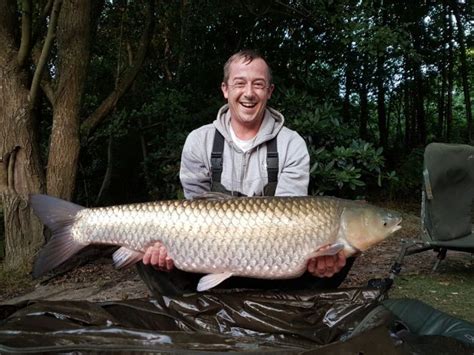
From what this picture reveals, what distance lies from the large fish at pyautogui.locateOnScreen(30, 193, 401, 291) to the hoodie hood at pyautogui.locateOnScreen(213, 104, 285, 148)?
474 millimetres

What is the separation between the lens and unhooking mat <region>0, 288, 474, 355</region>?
1.36 meters

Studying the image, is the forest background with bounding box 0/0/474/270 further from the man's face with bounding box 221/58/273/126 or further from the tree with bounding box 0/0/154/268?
the man's face with bounding box 221/58/273/126

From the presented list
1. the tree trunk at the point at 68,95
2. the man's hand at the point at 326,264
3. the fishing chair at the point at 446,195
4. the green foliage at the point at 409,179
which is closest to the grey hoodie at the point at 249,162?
the man's hand at the point at 326,264

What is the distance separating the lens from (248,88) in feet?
6.98

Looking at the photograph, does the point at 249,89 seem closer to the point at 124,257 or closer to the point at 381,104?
the point at 124,257

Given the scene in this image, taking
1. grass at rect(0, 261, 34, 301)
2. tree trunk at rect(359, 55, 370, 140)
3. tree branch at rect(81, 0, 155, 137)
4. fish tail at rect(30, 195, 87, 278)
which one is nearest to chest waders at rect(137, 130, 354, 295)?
fish tail at rect(30, 195, 87, 278)

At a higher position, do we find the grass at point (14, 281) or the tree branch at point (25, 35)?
the tree branch at point (25, 35)

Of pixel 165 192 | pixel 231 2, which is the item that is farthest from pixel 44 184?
pixel 231 2

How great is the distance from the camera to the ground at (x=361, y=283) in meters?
2.82

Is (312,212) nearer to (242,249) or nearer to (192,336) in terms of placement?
(242,249)

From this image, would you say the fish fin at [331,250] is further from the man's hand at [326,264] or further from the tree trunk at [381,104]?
the tree trunk at [381,104]

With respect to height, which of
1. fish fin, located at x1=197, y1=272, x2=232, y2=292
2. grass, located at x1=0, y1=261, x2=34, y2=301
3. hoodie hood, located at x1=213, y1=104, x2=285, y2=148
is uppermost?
hoodie hood, located at x1=213, y1=104, x2=285, y2=148

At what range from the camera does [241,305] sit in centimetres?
177

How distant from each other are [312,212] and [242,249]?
0.86 feet
